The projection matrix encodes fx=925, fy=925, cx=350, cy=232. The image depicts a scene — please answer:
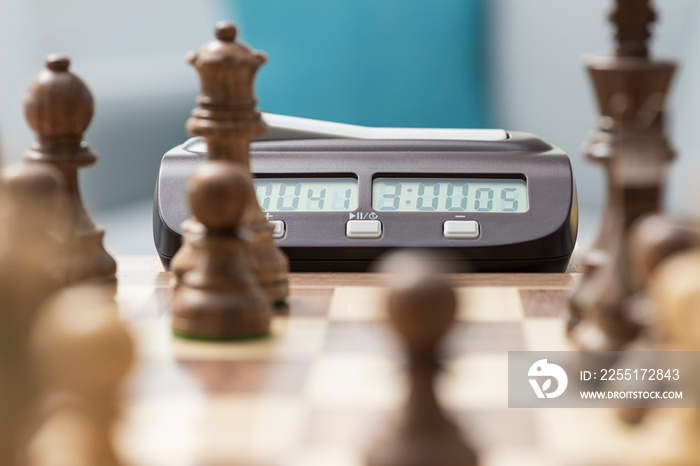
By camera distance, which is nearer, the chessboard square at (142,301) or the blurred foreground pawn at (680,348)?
the blurred foreground pawn at (680,348)

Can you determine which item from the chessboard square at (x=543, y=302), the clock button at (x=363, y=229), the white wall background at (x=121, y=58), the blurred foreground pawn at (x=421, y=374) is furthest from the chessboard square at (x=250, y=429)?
the white wall background at (x=121, y=58)

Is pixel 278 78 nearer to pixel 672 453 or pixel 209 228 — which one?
pixel 209 228

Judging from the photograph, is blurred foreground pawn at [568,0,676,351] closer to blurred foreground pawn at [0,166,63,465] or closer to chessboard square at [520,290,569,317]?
chessboard square at [520,290,569,317]

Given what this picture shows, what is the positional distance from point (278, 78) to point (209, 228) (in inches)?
98.9

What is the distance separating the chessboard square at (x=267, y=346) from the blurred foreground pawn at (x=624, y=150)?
0.22 meters

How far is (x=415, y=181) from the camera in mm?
1134

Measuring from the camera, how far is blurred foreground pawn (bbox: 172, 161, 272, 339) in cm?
78

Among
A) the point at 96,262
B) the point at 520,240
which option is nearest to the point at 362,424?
the point at 96,262

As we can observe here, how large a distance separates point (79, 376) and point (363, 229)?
2.17ft

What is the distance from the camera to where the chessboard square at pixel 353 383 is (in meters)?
0.65

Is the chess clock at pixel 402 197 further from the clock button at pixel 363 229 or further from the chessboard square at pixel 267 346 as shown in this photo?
the chessboard square at pixel 267 346

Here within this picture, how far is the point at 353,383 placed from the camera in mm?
685

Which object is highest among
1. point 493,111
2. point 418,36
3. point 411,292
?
point 411,292

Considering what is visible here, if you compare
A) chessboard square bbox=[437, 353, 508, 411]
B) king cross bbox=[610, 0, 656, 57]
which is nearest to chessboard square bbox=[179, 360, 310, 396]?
chessboard square bbox=[437, 353, 508, 411]
